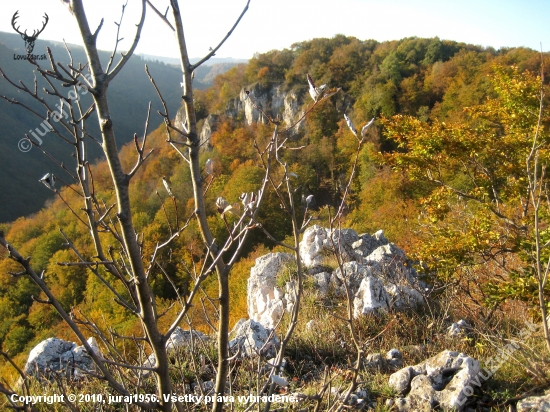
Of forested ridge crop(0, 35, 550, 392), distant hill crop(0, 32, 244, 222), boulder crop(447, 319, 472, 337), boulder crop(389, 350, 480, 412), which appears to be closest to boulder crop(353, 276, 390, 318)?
boulder crop(447, 319, 472, 337)

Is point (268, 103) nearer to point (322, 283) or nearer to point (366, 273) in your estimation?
point (322, 283)

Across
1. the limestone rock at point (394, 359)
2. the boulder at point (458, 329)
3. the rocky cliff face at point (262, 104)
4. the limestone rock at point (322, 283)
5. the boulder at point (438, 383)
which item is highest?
the rocky cliff face at point (262, 104)

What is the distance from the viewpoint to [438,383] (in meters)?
2.48

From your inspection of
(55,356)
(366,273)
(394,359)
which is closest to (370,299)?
(366,273)

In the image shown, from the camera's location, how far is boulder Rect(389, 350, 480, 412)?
231cm

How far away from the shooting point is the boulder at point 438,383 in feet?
7.57

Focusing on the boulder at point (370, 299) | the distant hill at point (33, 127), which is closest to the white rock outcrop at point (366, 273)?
the boulder at point (370, 299)

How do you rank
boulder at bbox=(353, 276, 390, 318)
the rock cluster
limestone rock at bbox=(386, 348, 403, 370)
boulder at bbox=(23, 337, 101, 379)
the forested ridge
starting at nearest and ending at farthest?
limestone rock at bbox=(386, 348, 403, 370)
boulder at bbox=(23, 337, 101, 379)
boulder at bbox=(353, 276, 390, 318)
the rock cluster
the forested ridge

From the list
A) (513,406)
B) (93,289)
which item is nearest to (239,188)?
(93,289)

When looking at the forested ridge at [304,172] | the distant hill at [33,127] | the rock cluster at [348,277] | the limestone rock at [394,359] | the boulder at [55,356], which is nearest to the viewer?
the limestone rock at [394,359]

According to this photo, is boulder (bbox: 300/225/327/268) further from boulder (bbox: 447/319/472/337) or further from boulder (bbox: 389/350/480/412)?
boulder (bbox: 389/350/480/412)

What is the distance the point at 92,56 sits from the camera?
2.38 ft

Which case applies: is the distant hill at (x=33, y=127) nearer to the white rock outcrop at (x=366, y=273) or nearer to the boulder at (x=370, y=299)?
the white rock outcrop at (x=366, y=273)

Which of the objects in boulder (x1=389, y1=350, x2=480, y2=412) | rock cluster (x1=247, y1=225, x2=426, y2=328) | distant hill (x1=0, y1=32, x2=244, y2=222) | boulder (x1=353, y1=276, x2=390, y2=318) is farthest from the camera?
distant hill (x1=0, y1=32, x2=244, y2=222)
